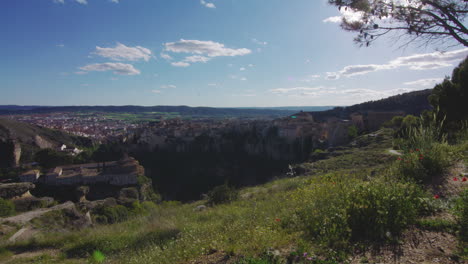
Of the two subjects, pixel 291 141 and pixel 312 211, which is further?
pixel 291 141

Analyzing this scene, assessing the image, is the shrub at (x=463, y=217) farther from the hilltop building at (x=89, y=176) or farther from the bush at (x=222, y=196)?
the hilltop building at (x=89, y=176)

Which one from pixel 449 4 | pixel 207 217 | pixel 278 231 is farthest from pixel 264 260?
pixel 449 4

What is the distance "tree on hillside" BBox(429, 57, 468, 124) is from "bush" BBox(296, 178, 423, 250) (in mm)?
12973

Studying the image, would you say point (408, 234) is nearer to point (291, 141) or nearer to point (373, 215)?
point (373, 215)

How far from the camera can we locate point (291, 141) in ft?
157

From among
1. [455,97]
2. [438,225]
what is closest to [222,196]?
[438,225]

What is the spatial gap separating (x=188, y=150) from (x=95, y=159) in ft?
61.8

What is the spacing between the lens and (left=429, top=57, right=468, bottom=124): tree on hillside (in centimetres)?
1269

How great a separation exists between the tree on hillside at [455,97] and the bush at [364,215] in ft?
42.6

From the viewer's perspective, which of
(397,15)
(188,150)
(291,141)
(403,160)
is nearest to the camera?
(403,160)

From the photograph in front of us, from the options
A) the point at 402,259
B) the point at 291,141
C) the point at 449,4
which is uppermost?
the point at 449,4

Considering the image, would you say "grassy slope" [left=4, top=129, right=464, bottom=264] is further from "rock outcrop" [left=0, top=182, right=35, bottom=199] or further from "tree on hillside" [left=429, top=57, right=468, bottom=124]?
"rock outcrop" [left=0, top=182, right=35, bottom=199]

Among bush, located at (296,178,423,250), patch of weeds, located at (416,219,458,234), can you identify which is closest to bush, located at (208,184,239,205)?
bush, located at (296,178,423,250)

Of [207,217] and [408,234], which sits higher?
[408,234]
